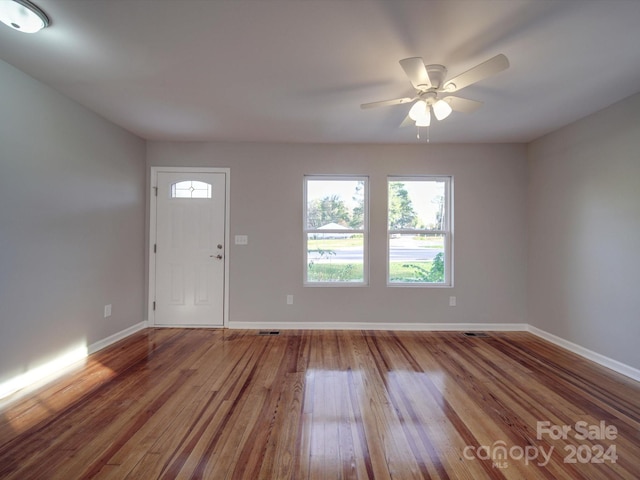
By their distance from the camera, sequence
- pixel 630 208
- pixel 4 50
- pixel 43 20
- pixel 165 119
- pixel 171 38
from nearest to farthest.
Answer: pixel 43 20 → pixel 171 38 → pixel 4 50 → pixel 630 208 → pixel 165 119

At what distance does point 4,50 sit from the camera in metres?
1.92

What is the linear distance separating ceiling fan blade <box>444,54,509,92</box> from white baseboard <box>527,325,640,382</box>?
113 inches

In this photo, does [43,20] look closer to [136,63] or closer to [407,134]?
[136,63]

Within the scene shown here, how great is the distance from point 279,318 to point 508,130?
3.66 meters

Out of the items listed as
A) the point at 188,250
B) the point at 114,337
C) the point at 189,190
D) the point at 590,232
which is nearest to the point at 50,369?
the point at 114,337

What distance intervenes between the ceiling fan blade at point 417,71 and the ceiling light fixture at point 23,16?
2.09 meters

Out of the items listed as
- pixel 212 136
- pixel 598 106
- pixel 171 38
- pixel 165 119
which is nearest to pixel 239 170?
pixel 212 136

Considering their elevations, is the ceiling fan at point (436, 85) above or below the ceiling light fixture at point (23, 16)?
below

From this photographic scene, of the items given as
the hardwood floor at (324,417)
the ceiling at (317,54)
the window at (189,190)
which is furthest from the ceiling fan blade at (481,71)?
the window at (189,190)

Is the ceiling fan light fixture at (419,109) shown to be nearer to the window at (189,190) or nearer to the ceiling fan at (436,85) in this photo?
the ceiling fan at (436,85)

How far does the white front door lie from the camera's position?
3703mm

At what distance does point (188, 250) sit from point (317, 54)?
9.50 feet

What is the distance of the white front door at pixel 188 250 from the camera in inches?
146

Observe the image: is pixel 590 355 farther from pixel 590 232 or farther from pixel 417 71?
pixel 417 71
